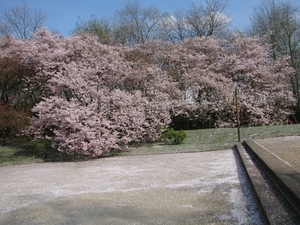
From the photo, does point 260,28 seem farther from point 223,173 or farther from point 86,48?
point 223,173

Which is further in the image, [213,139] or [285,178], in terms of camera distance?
[213,139]

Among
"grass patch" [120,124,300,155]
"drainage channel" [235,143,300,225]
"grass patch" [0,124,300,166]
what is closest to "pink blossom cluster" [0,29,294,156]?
"grass patch" [0,124,300,166]

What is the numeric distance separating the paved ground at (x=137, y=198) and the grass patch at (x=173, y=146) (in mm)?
4797

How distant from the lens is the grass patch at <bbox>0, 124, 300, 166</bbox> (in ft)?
39.1

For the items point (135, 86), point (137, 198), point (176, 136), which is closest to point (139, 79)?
point (135, 86)

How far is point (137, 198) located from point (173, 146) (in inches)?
343

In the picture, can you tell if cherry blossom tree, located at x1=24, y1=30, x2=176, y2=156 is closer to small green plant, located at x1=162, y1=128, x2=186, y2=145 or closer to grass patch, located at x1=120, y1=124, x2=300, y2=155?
small green plant, located at x1=162, y1=128, x2=186, y2=145

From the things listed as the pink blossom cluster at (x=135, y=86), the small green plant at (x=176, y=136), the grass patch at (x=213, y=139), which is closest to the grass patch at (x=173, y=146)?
the grass patch at (x=213, y=139)

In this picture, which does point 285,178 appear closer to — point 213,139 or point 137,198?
point 137,198

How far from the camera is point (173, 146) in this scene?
1328 cm

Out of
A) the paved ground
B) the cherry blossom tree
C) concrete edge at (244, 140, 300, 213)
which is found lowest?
the paved ground

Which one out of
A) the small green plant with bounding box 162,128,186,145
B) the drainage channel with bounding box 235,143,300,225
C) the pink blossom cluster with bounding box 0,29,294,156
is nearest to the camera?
the drainage channel with bounding box 235,143,300,225

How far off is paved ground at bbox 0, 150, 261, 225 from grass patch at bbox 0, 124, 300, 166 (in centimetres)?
480

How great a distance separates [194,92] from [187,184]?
565 inches
